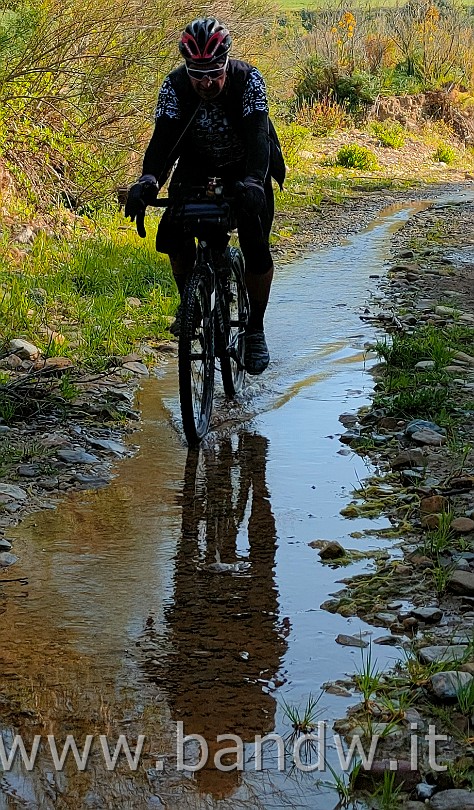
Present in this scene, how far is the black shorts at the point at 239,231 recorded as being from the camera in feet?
17.3

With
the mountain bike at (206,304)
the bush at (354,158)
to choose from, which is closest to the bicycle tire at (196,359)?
the mountain bike at (206,304)

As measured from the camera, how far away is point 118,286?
28.6ft

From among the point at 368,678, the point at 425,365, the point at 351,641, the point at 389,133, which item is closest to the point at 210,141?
the point at 425,365

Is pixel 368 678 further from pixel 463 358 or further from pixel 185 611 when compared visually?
pixel 463 358

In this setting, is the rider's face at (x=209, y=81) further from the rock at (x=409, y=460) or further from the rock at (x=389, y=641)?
the rock at (x=389, y=641)

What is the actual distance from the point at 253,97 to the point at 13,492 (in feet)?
7.67

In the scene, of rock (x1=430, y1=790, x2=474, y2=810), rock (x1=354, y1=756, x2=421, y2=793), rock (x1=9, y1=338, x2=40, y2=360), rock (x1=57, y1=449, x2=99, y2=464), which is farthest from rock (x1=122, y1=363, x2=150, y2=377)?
rock (x1=430, y1=790, x2=474, y2=810)

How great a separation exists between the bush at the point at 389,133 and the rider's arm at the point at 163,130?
775 inches

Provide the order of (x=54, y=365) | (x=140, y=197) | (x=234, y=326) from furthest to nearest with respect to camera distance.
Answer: (x=54, y=365), (x=234, y=326), (x=140, y=197)

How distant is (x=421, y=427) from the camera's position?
17.8 feet

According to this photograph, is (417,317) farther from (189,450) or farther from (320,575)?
(320,575)

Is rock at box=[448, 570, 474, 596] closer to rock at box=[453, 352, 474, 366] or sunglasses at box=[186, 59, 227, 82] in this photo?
sunglasses at box=[186, 59, 227, 82]

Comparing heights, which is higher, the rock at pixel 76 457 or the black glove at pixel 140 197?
the black glove at pixel 140 197

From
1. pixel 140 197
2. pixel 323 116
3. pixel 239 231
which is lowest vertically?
pixel 239 231
